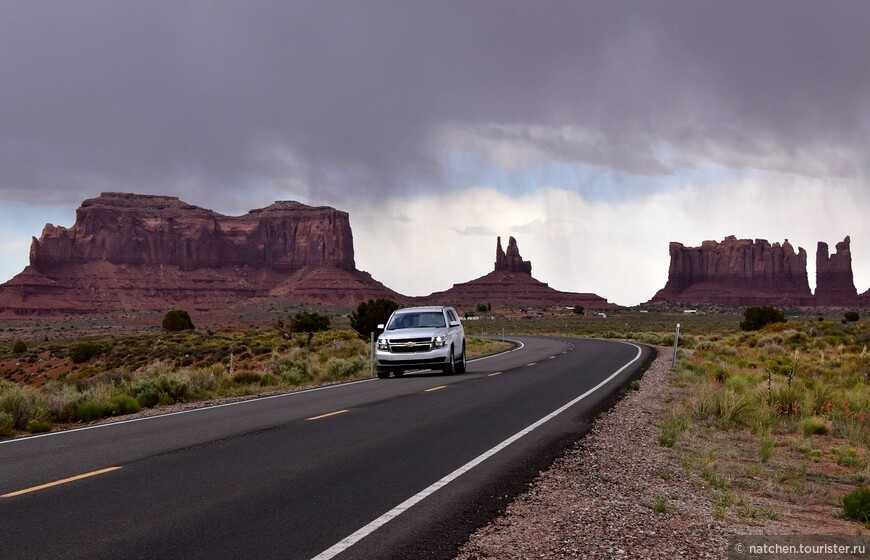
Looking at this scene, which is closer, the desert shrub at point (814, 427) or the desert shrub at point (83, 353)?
the desert shrub at point (814, 427)

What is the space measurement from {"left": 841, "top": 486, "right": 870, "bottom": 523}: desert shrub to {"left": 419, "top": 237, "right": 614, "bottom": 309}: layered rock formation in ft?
536

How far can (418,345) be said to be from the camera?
22906 millimetres

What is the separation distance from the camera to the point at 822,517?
7688 mm

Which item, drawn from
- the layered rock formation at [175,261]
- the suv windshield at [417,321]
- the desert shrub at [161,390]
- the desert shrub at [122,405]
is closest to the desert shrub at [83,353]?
the suv windshield at [417,321]

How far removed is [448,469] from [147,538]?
3.68 meters

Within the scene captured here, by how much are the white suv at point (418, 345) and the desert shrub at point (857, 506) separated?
615 inches

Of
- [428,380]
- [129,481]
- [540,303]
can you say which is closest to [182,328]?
[428,380]

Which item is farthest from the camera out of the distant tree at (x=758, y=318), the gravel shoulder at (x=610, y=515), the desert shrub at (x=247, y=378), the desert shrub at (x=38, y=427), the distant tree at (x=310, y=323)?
the distant tree at (x=758, y=318)

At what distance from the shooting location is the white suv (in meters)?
22.9

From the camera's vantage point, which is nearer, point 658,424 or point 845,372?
point 658,424

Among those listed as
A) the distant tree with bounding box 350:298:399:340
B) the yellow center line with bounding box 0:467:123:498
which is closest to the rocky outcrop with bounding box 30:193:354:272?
the distant tree with bounding box 350:298:399:340

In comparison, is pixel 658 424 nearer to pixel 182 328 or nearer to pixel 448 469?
pixel 448 469

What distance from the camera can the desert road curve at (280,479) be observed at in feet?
19.5

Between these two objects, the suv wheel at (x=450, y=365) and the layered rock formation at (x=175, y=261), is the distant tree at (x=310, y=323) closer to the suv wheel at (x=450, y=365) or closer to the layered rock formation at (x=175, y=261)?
the suv wheel at (x=450, y=365)
